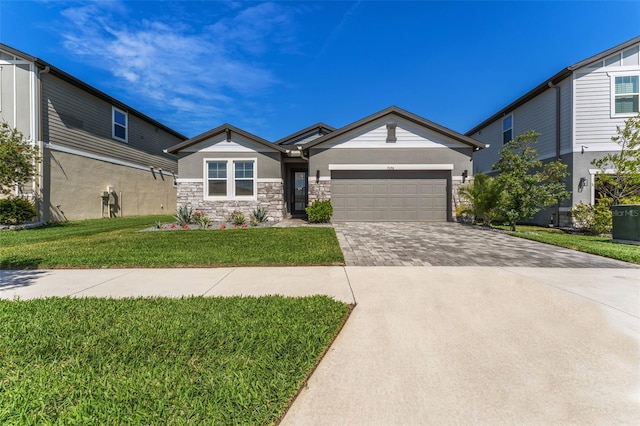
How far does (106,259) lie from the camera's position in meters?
5.81

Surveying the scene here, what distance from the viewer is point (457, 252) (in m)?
6.64

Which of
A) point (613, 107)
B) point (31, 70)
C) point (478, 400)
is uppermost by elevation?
point (31, 70)

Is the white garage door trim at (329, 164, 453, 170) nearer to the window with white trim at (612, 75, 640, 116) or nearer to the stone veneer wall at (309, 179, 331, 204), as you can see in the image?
the stone veneer wall at (309, 179, 331, 204)

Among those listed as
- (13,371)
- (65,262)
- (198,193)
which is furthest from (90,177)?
(13,371)

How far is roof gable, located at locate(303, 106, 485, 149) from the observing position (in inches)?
510

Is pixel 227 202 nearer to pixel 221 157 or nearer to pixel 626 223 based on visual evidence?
pixel 221 157

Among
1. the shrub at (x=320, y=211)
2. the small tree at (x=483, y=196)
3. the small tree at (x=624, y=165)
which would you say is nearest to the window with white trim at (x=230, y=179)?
the shrub at (x=320, y=211)

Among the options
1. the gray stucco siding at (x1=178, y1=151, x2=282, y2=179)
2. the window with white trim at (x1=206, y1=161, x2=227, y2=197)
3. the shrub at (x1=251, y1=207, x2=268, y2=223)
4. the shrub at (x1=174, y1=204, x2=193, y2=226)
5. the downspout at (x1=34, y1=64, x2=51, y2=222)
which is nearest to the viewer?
the downspout at (x1=34, y1=64, x2=51, y2=222)

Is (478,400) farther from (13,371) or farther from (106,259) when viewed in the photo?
(106,259)

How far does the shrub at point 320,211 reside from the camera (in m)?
12.4

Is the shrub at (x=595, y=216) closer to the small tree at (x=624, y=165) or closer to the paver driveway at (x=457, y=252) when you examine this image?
the small tree at (x=624, y=165)

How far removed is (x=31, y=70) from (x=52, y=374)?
15.6 metres

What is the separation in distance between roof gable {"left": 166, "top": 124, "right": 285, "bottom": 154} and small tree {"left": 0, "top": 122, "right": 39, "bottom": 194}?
4.89 metres

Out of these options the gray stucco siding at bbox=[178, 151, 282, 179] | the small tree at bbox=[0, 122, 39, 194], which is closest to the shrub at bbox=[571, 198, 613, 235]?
the gray stucco siding at bbox=[178, 151, 282, 179]
